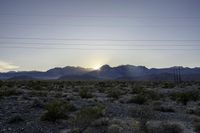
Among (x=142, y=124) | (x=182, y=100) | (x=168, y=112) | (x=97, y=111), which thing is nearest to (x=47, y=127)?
(x=97, y=111)

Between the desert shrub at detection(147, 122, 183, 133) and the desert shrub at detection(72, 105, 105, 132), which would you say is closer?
the desert shrub at detection(147, 122, 183, 133)

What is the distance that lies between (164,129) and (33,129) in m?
6.29

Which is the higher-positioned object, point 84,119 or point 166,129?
point 84,119

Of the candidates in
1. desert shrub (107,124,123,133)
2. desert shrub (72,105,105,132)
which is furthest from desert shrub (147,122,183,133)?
desert shrub (72,105,105,132)

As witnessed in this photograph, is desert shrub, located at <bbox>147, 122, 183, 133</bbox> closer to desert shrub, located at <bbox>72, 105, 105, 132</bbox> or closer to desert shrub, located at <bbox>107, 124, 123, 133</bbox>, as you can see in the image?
desert shrub, located at <bbox>107, 124, 123, 133</bbox>

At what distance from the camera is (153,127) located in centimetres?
1444

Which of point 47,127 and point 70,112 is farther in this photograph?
point 70,112

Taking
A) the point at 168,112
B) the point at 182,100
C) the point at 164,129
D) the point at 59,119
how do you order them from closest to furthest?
the point at 164,129 < the point at 59,119 < the point at 168,112 < the point at 182,100

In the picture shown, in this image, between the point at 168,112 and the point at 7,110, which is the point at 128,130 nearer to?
the point at 168,112

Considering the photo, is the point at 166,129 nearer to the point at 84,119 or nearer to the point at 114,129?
the point at 114,129

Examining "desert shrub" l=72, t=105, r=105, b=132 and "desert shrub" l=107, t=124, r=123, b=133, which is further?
"desert shrub" l=72, t=105, r=105, b=132

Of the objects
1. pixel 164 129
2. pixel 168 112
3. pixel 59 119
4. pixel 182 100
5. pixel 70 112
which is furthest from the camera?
pixel 182 100

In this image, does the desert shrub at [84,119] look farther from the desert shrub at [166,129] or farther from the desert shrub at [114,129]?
the desert shrub at [166,129]

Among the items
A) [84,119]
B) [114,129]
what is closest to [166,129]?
[114,129]
